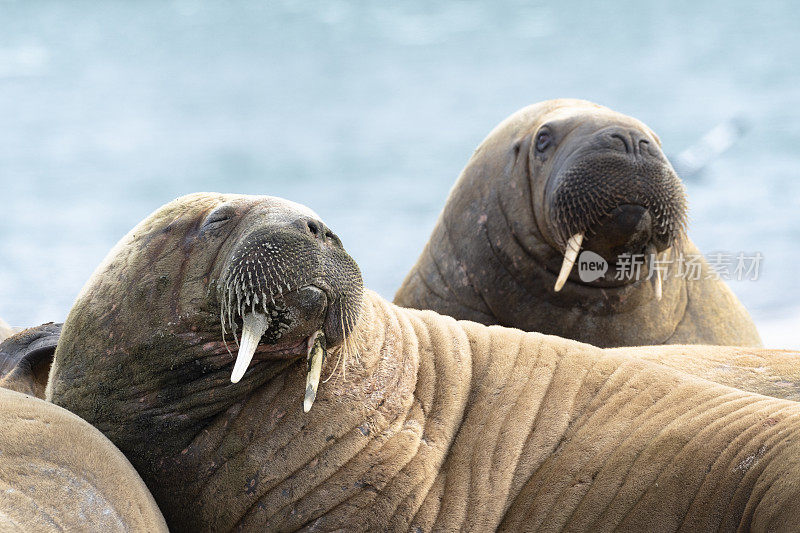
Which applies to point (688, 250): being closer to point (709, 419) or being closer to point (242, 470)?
point (709, 419)

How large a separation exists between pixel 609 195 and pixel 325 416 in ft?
8.42

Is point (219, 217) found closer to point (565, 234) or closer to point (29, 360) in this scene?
point (29, 360)

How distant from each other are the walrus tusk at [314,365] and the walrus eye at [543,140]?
9.83 ft

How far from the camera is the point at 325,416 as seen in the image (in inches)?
149

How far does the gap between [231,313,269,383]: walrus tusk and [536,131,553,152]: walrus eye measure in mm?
3192

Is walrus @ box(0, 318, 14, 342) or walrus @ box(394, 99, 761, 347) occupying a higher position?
walrus @ box(394, 99, 761, 347)

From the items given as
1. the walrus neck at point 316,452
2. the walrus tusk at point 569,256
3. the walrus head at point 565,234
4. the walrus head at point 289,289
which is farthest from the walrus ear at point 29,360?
the walrus tusk at point 569,256

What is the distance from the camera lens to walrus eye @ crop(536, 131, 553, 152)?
250 inches

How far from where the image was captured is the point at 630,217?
5789 mm

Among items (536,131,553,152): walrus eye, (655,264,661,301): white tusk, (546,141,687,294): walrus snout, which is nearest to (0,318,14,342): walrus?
(546,141,687,294): walrus snout

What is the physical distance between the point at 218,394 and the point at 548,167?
3.02m

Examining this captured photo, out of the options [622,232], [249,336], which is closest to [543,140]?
[622,232]

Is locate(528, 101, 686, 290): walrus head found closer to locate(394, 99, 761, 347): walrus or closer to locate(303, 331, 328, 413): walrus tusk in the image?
locate(394, 99, 761, 347): walrus

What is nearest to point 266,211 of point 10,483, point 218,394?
point 218,394
